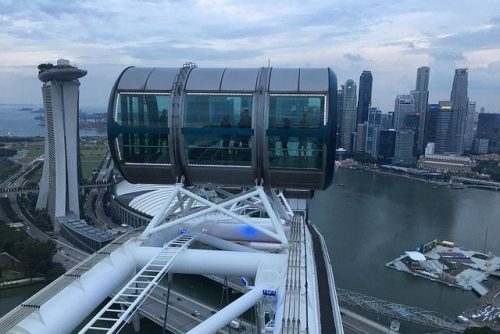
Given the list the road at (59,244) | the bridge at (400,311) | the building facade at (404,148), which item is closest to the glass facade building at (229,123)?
the bridge at (400,311)

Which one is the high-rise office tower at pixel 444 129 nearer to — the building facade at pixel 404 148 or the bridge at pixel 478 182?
the building facade at pixel 404 148

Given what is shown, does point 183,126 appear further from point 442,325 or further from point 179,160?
point 442,325

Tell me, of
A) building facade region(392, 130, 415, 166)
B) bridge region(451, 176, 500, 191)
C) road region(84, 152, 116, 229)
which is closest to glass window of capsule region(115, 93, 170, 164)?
road region(84, 152, 116, 229)

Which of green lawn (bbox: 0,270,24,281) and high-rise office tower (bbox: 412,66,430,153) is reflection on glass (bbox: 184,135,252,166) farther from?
high-rise office tower (bbox: 412,66,430,153)

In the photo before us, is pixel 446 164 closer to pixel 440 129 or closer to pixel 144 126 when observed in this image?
pixel 440 129

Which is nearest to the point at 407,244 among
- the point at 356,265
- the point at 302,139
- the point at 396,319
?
the point at 356,265
